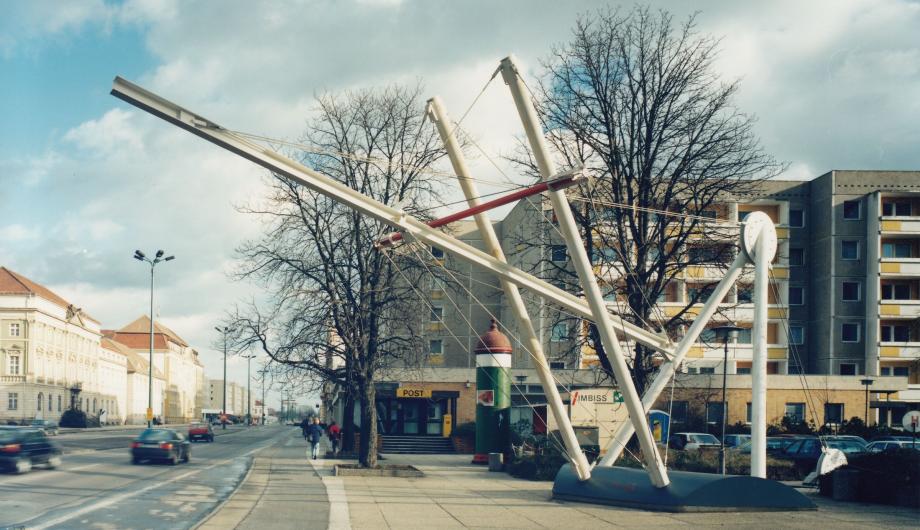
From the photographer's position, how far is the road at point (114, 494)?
15492 mm

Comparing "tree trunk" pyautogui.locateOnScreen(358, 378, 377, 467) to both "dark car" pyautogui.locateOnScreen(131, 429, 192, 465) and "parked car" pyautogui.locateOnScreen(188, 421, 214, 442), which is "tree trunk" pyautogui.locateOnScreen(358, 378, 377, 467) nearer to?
"dark car" pyautogui.locateOnScreen(131, 429, 192, 465)

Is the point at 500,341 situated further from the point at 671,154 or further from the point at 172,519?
the point at 172,519

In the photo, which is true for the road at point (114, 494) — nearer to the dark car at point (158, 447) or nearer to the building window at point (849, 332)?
the dark car at point (158, 447)

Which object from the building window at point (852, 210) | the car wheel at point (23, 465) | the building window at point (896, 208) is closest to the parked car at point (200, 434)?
the car wheel at point (23, 465)

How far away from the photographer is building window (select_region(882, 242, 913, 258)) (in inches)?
2381

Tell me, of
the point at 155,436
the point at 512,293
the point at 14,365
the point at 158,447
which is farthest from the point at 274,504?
the point at 14,365

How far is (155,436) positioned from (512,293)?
22243 millimetres

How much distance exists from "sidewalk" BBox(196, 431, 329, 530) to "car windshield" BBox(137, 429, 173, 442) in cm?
539

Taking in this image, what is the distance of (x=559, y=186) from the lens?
15.3 meters

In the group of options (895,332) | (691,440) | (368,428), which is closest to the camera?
(368,428)

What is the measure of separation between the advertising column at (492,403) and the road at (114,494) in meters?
9.76

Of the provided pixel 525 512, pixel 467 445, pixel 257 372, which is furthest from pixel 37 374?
pixel 525 512

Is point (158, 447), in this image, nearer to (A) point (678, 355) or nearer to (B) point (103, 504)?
(B) point (103, 504)

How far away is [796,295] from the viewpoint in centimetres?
6281
